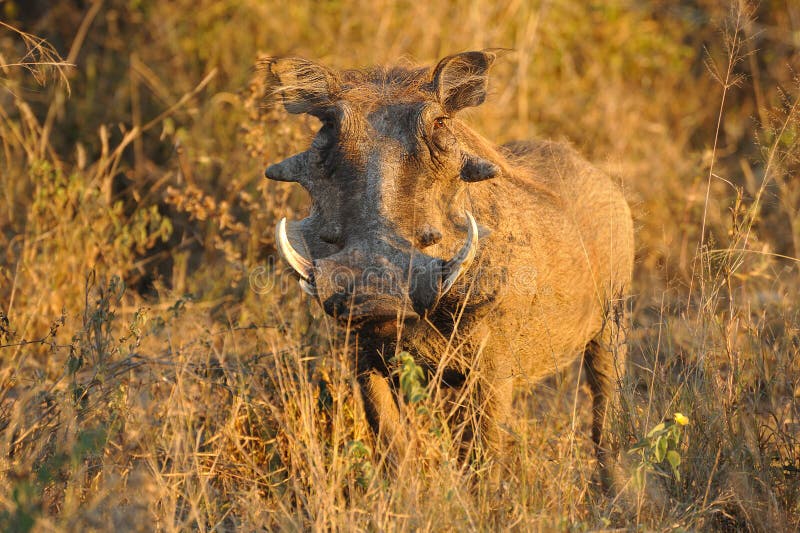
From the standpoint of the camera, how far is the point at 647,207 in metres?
7.32

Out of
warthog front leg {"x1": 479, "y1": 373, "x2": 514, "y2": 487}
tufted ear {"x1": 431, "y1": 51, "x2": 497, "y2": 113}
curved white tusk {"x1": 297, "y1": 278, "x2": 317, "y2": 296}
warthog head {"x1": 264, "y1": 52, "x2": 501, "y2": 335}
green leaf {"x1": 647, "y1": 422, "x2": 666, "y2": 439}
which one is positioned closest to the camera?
green leaf {"x1": 647, "y1": 422, "x2": 666, "y2": 439}

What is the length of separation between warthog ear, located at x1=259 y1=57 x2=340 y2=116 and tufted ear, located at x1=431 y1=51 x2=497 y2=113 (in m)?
0.39

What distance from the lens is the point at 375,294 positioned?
9.64ft

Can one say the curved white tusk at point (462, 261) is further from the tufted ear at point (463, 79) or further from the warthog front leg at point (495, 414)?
the tufted ear at point (463, 79)

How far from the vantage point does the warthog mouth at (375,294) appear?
115 inches

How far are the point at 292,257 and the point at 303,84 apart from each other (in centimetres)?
83

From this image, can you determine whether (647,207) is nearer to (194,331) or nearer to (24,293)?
(194,331)

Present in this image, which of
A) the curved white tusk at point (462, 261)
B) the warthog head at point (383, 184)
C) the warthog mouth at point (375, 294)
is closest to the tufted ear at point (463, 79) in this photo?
the warthog head at point (383, 184)

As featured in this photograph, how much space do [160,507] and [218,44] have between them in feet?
16.2

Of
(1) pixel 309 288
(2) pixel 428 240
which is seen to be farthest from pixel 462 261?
(1) pixel 309 288

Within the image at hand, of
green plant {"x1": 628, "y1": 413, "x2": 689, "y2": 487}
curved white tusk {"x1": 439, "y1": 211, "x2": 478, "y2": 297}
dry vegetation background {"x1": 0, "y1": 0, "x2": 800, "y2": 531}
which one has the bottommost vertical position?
dry vegetation background {"x1": 0, "y1": 0, "x2": 800, "y2": 531}

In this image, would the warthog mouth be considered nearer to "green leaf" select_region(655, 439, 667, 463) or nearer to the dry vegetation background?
the dry vegetation background

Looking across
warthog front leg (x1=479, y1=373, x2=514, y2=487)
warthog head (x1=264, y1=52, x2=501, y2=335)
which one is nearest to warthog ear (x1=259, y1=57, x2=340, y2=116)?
warthog head (x1=264, y1=52, x2=501, y2=335)

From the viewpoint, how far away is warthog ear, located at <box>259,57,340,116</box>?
3.72 m
